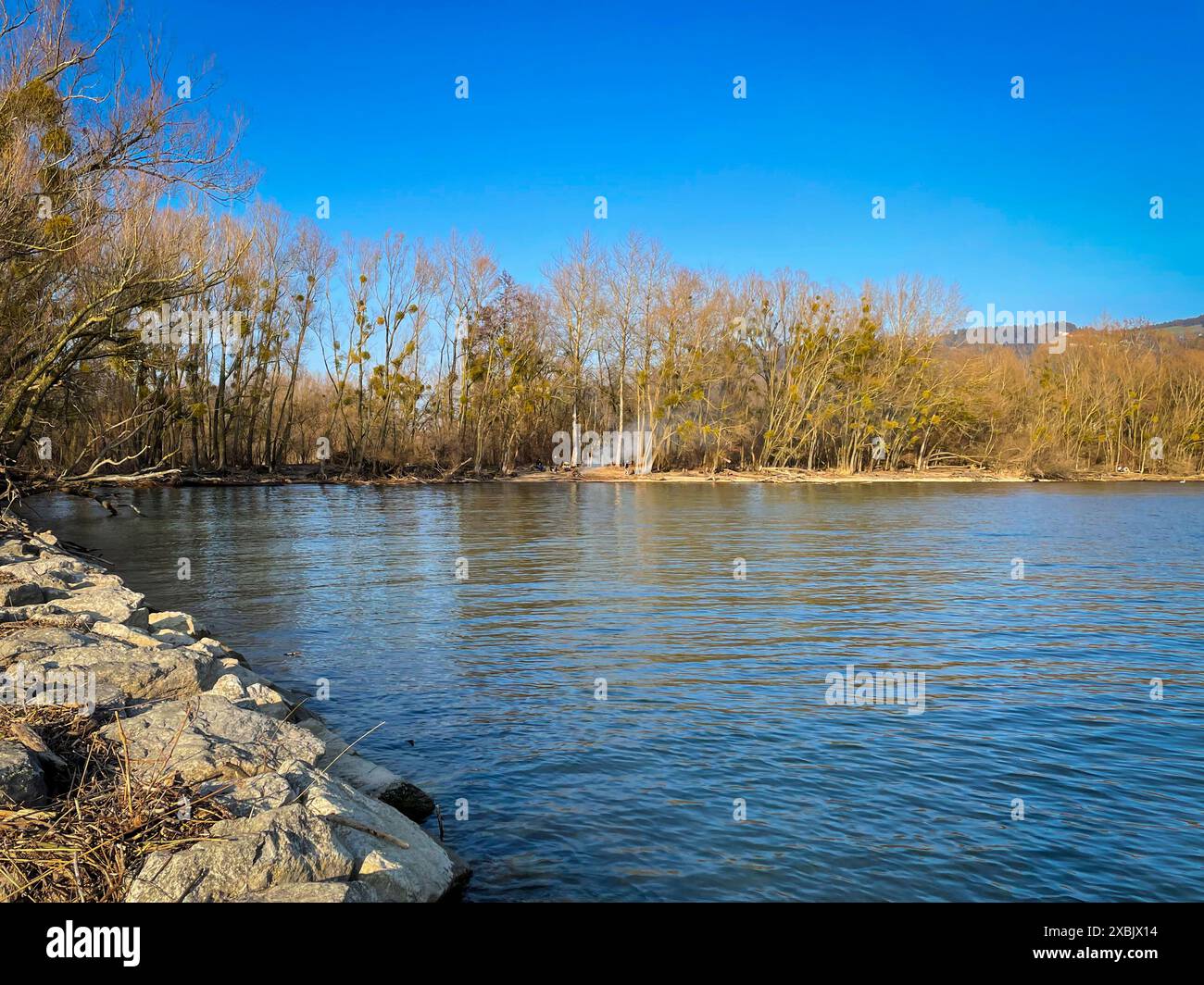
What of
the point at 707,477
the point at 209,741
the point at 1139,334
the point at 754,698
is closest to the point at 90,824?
the point at 209,741

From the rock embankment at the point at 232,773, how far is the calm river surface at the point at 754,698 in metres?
0.71

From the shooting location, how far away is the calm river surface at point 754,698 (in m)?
6.17

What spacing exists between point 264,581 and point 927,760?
46.2 feet

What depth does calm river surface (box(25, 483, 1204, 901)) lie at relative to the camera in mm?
6168

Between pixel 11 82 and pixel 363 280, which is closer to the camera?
pixel 11 82

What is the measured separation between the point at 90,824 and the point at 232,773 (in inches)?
41.1

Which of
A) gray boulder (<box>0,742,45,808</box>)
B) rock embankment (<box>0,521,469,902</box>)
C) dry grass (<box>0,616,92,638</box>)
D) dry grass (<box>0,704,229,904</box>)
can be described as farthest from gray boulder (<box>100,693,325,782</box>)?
dry grass (<box>0,616,92,638</box>)

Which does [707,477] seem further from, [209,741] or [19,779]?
[19,779]

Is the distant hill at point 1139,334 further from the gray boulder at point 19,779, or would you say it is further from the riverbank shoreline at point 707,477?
the gray boulder at point 19,779

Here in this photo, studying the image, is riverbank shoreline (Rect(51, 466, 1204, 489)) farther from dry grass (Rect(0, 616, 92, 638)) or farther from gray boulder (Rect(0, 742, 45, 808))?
gray boulder (Rect(0, 742, 45, 808))

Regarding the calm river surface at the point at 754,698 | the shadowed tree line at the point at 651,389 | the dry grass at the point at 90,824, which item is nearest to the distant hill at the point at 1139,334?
the shadowed tree line at the point at 651,389
